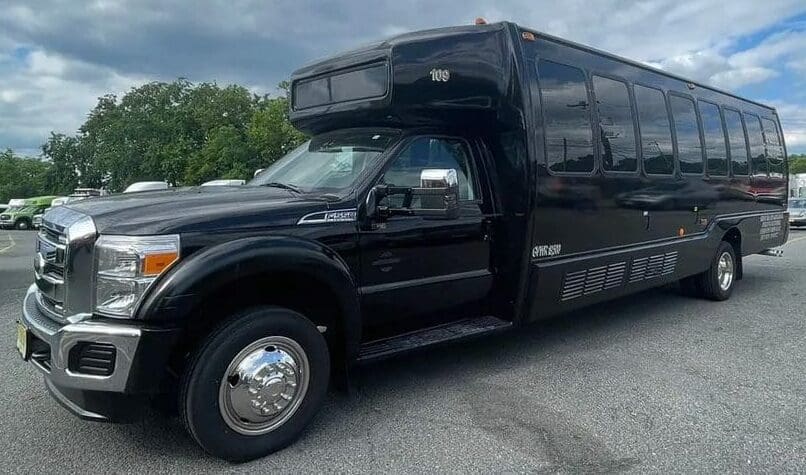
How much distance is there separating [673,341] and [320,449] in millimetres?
3944

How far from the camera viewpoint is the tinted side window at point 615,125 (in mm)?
5730

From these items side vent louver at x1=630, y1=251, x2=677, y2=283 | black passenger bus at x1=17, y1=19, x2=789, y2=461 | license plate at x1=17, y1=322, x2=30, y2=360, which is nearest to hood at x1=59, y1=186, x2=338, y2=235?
black passenger bus at x1=17, y1=19, x2=789, y2=461

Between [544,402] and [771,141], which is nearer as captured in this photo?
[544,402]

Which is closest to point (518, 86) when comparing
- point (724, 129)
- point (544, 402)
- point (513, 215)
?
point (513, 215)

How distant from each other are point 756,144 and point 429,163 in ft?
21.3

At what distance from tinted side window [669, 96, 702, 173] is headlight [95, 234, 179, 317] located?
5776 mm

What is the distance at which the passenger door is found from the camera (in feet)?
13.5

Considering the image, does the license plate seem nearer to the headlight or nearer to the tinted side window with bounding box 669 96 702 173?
the headlight

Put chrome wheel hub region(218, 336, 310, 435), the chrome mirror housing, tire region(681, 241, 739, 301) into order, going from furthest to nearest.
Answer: tire region(681, 241, 739, 301) < the chrome mirror housing < chrome wheel hub region(218, 336, 310, 435)

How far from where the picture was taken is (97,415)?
125 inches

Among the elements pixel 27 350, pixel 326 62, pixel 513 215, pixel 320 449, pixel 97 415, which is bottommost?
pixel 320 449

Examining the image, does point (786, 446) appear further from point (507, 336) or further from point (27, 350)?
point (27, 350)

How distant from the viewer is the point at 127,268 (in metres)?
3.12

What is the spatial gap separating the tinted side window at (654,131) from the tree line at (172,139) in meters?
27.4
